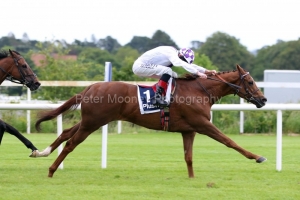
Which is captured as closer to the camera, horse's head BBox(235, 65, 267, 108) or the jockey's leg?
the jockey's leg

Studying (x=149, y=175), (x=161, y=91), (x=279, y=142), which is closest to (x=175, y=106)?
(x=161, y=91)

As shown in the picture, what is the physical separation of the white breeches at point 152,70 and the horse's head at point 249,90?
96 cm

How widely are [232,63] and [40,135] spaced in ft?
140

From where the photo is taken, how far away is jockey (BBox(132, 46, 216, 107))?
8344 mm

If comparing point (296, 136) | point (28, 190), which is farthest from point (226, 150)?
point (28, 190)

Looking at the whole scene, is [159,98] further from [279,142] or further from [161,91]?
[279,142]

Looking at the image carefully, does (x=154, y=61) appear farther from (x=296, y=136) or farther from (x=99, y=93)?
(x=296, y=136)

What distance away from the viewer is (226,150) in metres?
12.9

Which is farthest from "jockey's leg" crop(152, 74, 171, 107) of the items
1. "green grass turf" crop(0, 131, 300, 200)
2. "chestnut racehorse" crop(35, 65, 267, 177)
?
"green grass turf" crop(0, 131, 300, 200)

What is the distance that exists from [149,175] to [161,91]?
1.25 m

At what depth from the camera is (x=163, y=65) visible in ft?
28.4

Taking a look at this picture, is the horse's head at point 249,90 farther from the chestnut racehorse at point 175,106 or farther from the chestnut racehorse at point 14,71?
the chestnut racehorse at point 14,71

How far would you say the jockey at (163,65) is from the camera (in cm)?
834

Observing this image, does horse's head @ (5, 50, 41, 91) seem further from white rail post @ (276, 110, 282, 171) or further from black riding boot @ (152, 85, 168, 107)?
white rail post @ (276, 110, 282, 171)
